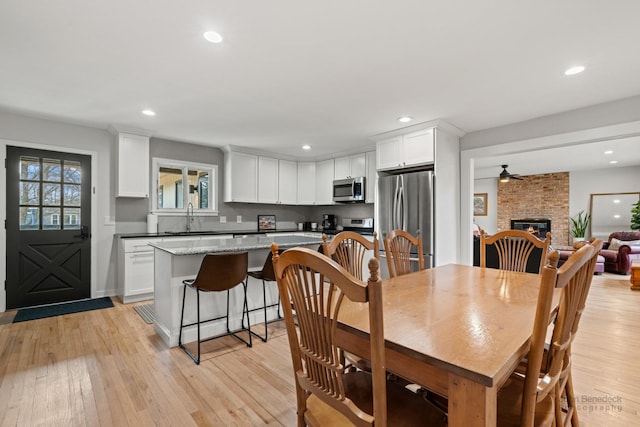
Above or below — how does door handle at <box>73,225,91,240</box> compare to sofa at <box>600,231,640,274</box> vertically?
above

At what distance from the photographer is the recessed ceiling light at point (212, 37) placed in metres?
2.02

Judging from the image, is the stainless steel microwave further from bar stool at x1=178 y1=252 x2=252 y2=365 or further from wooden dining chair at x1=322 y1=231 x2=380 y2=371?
wooden dining chair at x1=322 y1=231 x2=380 y2=371

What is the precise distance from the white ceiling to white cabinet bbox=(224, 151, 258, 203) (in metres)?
1.45

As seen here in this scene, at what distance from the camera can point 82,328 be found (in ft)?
10.1

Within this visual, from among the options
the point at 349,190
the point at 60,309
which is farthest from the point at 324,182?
the point at 60,309

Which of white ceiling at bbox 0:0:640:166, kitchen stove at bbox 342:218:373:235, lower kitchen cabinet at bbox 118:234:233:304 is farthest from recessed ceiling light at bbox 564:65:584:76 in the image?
lower kitchen cabinet at bbox 118:234:233:304

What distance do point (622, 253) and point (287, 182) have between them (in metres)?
6.71

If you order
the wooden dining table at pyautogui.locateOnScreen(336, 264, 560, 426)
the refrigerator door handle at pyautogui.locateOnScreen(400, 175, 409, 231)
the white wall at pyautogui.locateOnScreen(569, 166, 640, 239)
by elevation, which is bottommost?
the wooden dining table at pyautogui.locateOnScreen(336, 264, 560, 426)

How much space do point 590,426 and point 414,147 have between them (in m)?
3.12

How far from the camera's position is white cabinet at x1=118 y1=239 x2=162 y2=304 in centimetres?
396

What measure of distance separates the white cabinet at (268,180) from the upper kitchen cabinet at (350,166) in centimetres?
115

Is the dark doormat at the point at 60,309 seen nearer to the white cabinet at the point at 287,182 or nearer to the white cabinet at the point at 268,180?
the white cabinet at the point at 268,180

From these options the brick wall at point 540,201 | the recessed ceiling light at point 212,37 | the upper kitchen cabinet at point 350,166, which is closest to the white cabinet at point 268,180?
the upper kitchen cabinet at point 350,166

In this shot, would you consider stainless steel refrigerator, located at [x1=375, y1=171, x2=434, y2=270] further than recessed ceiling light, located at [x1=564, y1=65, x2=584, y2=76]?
Yes
